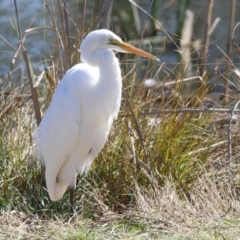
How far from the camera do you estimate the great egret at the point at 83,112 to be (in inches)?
140

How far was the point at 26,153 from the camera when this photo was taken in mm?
4117

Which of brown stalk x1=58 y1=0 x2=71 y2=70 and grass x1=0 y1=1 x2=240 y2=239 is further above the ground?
brown stalk x1=58 y1=0 x2=71 y2=70

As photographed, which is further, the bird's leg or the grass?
the bird's leg

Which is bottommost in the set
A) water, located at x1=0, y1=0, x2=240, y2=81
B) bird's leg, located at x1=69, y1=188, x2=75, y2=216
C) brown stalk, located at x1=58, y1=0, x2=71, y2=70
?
water, located at x1=0, y1=0, x2=240, y2=81

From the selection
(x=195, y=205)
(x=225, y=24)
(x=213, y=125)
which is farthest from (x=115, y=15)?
(x=195, y=205)

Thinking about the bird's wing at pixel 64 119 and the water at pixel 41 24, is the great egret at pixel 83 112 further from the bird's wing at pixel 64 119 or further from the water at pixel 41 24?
the water at pixel 41 24

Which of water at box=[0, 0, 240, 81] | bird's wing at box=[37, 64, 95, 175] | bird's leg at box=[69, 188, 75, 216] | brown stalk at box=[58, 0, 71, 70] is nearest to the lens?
bird's wing at box=[37, 64, 95, 175]

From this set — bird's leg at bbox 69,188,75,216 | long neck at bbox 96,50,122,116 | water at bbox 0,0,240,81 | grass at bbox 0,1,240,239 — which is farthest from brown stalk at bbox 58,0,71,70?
water at bbox 0,0,240,81

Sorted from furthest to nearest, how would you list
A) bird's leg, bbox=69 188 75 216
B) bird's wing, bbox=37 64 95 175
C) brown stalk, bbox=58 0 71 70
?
bird's leg, bbox=69 188 75 216
brown stalk, bbox=58 0 71 70
bird's wing, bbox=37 64 95 175

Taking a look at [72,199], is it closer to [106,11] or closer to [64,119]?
[64,119]

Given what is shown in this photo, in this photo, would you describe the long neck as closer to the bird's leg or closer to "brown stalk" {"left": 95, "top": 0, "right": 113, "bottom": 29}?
"brown stalk" {"left": 95, "top": 0, "right": 113, "bottom": 29}

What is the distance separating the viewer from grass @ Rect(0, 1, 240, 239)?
3.65 m

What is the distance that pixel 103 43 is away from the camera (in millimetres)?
3518

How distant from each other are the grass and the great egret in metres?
0.16
